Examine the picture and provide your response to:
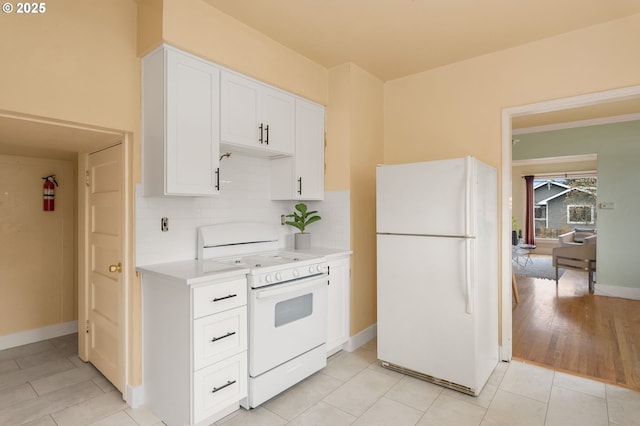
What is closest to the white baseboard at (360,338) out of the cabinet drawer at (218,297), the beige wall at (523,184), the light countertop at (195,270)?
the cabinet drawer at (218,297)

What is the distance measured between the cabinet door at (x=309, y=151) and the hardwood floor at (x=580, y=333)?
2474 mm

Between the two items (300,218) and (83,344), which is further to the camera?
(300,218)

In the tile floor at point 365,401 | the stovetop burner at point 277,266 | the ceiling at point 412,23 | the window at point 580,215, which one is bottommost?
the tile floor at point 365,401

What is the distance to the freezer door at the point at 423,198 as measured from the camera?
2.50m

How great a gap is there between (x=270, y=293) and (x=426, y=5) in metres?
2.30

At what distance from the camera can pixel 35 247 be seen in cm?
360

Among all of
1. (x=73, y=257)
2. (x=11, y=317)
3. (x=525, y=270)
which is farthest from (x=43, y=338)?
(x=525, y=270)

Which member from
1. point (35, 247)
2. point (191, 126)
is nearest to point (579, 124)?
point (191, 126)

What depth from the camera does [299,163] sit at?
3.20m

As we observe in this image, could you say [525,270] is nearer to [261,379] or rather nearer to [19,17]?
[261,379]

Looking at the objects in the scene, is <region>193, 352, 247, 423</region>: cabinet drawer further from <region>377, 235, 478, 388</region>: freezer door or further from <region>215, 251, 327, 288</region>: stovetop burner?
<region>377, 235, 478, 388</region>: freezer door

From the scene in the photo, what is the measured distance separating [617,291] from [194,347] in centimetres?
616

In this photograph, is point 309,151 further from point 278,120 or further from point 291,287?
point 291,287

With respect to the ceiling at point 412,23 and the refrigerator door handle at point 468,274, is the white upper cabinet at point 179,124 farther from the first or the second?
the refrigerator door handle at point 468,274
